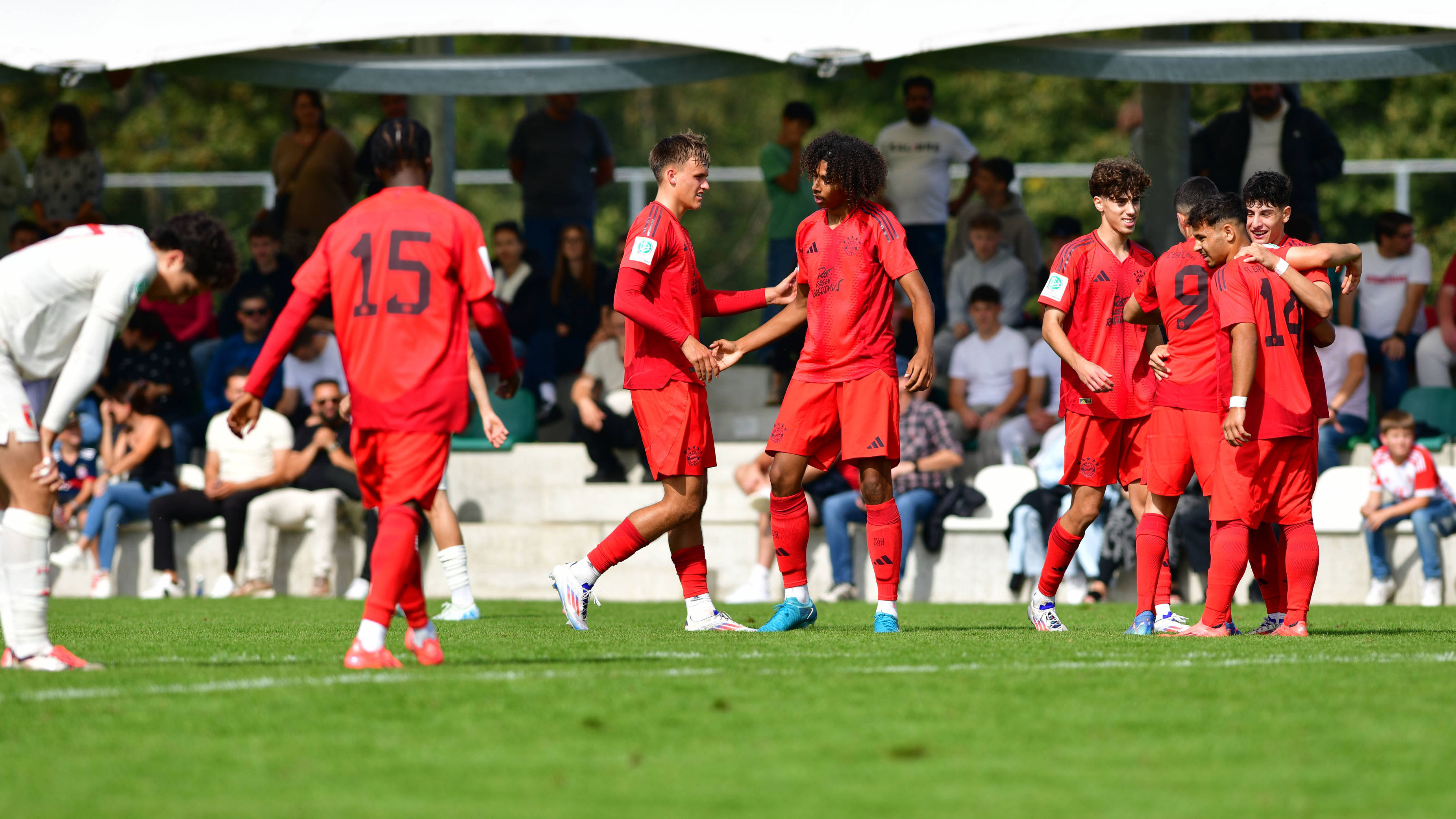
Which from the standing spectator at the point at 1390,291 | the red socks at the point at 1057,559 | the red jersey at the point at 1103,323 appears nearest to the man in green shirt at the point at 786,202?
the standing spectator at the point at 1390,291

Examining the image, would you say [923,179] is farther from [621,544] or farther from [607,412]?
[621,544]

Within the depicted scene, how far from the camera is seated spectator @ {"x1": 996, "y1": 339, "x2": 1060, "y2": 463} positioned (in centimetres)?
1411

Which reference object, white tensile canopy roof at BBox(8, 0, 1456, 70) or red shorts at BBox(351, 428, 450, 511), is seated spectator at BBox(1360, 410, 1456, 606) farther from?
red shorts at BBox(351, 428, 450, 511)

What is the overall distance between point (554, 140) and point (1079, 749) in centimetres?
1265

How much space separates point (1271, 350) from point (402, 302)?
3813 mm

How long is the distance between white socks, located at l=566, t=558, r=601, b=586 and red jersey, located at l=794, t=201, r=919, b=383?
1358mm

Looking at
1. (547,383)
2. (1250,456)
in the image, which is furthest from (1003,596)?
(1250,456)

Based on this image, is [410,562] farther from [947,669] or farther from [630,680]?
[947,669]

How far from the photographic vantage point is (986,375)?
14.6 meters

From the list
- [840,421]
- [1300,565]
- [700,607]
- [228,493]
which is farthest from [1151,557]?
[228,493]

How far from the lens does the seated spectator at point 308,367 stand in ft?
49.0

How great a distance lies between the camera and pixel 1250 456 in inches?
300

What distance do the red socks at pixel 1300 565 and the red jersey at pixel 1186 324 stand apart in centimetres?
65

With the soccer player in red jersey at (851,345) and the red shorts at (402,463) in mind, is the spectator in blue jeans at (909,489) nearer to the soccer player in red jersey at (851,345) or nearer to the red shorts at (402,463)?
the soccer player in red jersey at (851,345)
